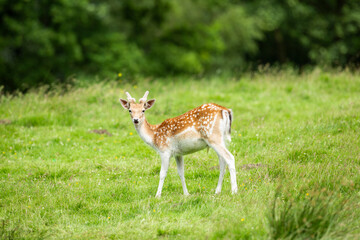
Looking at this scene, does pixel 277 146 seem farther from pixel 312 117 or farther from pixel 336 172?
pixel 312 117

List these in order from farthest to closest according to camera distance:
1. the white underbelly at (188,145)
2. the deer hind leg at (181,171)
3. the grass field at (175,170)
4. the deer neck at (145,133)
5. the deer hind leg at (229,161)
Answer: the deer neck at (145,133) < the deer hind leg at (181,171) < the white underbelly at (188,145) < the deer hind leg at (229,161) < the grass field at (175,170)

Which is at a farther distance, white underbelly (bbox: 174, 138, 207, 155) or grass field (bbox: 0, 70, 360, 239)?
white underbelly (bbox: 174, 138, 207, 155)

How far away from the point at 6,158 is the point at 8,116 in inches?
112

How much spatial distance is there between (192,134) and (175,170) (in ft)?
5.59

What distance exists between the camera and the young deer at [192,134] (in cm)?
662

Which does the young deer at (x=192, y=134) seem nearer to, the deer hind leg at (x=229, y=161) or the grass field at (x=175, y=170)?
the deer hind leg at (x=229, y=161)

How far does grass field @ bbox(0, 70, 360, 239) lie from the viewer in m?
5.36

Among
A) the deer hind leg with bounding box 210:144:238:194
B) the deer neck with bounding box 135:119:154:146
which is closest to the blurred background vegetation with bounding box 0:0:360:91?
the deer neck with bounding box 135:119:154:146

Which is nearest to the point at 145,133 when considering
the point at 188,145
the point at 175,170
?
the point at 188,145

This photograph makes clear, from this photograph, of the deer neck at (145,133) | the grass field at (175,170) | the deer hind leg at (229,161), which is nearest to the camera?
the grass field at (175,170)

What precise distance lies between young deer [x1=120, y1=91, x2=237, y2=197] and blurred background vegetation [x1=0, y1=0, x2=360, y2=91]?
13.4 m

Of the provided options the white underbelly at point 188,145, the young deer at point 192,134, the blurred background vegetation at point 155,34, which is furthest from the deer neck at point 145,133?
the blurred background vegetation at point 155,34

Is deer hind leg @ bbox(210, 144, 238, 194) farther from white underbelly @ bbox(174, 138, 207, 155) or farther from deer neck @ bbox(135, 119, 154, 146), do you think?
deer neck @ bbox(135, 119, 154, 146)

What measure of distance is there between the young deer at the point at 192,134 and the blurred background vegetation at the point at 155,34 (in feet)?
43.9
